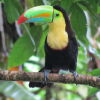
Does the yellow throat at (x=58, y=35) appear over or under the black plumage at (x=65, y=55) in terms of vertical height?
over

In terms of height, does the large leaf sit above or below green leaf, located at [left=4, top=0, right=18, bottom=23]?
below

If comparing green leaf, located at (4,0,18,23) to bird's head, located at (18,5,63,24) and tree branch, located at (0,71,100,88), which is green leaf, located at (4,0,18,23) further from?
tree branch, located at (0,71,100,88)

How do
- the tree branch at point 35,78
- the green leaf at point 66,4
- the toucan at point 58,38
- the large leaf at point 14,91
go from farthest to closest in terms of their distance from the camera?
the large leaf at point 14,91
the green leaf at point 66,4
the toucan at point 58,38
the tree branch at point 35,78

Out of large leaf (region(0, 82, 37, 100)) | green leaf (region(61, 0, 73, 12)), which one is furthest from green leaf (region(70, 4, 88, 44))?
large leaf (region(0, 82, 37, 100))

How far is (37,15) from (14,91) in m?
1.03

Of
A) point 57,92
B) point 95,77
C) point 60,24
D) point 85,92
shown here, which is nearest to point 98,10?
point 60,24

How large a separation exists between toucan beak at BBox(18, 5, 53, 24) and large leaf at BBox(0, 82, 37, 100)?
37.7 inches

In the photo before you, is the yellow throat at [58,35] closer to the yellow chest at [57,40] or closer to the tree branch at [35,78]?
the yellow chest at [57,40]

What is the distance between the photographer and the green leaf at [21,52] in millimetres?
2307

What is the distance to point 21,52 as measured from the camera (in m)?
2.34

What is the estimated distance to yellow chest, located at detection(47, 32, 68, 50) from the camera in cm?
215

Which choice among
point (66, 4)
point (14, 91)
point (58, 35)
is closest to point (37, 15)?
point (58, 35)

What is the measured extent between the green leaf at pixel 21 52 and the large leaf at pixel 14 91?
23.3 inches

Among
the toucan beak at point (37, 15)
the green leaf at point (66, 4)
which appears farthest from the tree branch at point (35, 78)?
the green leaf at point (66, 4)
